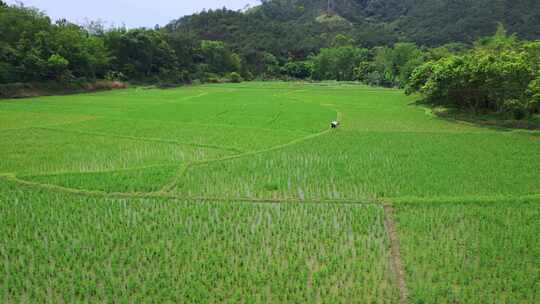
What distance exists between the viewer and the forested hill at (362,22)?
6998 centimetres

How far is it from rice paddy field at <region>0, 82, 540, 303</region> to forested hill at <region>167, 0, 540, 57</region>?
64.2m

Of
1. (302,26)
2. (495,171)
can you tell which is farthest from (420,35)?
(495,171)

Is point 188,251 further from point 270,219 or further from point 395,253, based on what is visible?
point 395,253

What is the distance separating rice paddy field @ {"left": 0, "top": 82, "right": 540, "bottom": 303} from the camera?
5609mm

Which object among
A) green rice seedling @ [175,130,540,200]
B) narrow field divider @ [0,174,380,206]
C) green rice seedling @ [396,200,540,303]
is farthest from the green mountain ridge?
narrow field divider @ [0,174,380,206]

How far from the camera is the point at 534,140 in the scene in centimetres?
1507

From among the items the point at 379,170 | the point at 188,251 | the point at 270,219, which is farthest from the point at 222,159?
the point at 188,251

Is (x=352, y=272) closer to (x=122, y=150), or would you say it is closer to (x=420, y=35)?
(x=122, y=150)

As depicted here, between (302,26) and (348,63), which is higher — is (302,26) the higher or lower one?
the higher one

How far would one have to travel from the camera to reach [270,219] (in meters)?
8.07

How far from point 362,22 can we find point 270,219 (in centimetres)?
11832

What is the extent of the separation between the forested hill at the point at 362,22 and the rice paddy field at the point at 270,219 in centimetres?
6419

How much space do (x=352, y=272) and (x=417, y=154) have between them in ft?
27.9

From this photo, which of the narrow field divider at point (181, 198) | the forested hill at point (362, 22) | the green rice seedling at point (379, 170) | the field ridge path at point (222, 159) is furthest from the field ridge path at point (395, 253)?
the forested hill at point (362, 22)
